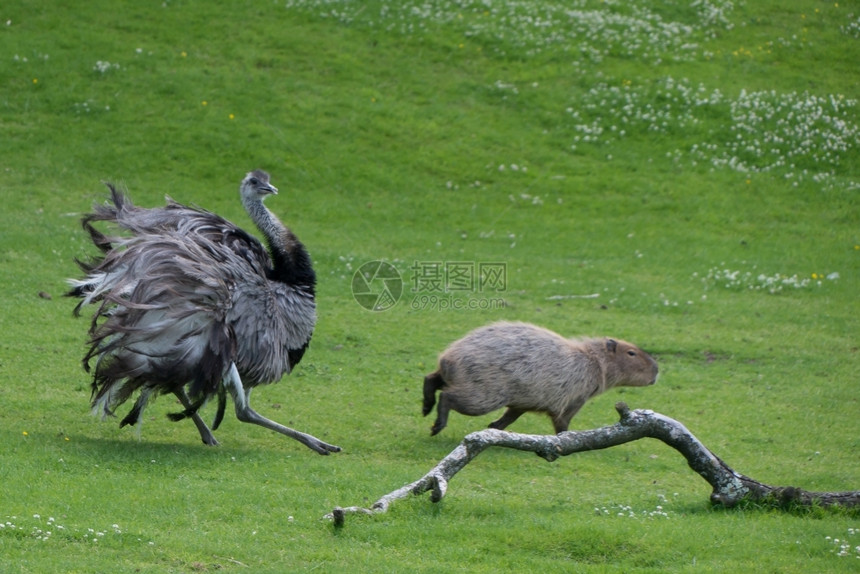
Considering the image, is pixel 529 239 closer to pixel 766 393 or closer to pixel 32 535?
pixel 766 393

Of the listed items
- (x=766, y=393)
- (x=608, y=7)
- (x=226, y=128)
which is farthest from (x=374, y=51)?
(x=766, y=393)

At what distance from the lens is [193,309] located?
29.1ft

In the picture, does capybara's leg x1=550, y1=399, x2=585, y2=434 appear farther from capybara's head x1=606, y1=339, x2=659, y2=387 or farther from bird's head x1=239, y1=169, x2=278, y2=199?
bird's head x1=239, y1=169, x2=278, y2=199

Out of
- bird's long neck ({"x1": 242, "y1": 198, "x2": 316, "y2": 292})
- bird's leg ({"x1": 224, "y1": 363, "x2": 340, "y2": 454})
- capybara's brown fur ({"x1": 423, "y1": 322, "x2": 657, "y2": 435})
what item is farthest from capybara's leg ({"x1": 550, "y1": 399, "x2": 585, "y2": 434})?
bird's long neck ({"x1": 242, "y1": 198, "x2": 316, "y2": 292})

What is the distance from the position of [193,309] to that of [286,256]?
152 centimetres

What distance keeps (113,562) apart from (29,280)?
9147mm

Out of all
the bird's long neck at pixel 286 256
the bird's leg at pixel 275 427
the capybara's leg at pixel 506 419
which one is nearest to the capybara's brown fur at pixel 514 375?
the capybara's leg at pixel 506 419

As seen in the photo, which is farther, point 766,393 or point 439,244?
point 439,244

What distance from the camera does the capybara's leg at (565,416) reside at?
1046cm

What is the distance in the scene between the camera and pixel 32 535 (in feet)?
21.1

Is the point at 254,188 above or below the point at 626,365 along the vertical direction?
above

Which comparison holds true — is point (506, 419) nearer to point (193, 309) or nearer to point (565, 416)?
point (565, 416)

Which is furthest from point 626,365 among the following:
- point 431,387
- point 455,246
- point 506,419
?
point 455,246

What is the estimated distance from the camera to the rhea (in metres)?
8.83
